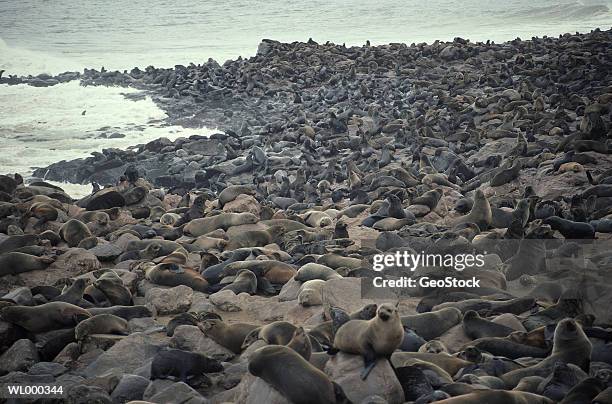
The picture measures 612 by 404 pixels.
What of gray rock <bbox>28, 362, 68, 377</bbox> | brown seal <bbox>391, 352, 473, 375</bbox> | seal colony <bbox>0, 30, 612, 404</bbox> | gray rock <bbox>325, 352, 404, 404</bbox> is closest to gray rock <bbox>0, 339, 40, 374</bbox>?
seal colony <bbox>0, 30, 612, 404</bbox>

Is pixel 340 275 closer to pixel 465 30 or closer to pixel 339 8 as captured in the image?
pixel 465 30

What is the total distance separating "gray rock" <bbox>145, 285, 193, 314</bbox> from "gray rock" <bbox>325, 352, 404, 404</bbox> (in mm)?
2684

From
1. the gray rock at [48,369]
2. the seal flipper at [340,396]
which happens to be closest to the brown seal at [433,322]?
the seal flipper at [340,396]

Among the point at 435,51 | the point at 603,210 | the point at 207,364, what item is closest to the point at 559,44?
the point at 435,51

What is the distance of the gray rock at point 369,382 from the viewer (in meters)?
4.01

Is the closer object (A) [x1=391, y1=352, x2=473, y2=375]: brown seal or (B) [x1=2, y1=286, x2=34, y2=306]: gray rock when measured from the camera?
(A) [x1=391, y1=352, x2=473, y2=375]: brown seal

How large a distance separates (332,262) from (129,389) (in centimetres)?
303

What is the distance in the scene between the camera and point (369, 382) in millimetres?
4039

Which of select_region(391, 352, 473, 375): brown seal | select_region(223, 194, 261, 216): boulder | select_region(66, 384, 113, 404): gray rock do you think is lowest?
select_region(66, 384, 113, 404): gray rock

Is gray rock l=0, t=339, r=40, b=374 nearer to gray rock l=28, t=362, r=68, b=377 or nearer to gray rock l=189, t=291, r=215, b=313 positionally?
gray rock l=28, t=362, r=68, b=377

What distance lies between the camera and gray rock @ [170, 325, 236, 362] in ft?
17.3

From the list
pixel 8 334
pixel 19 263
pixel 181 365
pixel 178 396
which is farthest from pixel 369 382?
pixel 19 263

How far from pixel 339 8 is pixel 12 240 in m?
58.0

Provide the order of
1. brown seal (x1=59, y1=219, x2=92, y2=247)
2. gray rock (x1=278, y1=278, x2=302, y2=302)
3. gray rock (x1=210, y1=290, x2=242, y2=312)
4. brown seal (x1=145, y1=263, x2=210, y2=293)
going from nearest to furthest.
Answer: gray rock (x1=210, y1=290, x2=242, y2=312) < gray rock (x1=278, y1=278, x2=302, y2=302) < brown seal (x1=145, y1=263, x2=210, y2=293) < brown seal (x1=59, y1=219, x2=92, y2=247)
